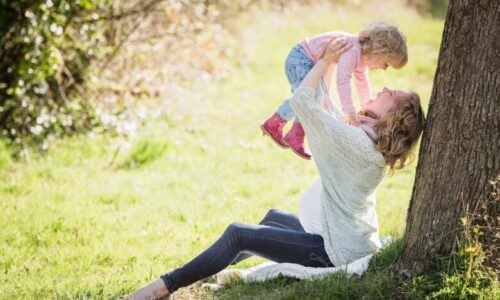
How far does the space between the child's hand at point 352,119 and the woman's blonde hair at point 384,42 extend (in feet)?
1.27

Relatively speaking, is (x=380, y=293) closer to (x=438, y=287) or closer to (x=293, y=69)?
(x=438, y=287)

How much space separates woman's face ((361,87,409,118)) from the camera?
3615 millimetres

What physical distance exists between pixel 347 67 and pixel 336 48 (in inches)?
5.1

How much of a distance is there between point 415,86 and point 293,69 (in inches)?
262

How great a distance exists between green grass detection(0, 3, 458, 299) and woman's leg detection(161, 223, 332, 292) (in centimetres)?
17

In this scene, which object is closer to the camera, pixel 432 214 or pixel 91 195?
pixel 432 214

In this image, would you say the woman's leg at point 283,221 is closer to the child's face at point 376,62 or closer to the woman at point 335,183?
the woman at point 335,183

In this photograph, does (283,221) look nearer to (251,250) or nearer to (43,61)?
(251,250)

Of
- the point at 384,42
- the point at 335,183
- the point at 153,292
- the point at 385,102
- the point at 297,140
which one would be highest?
the point at 384,42

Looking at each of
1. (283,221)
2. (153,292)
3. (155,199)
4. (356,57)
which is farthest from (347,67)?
(155,199)

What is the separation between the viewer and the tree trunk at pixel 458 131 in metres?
3.17

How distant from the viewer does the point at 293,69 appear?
397 centimetres

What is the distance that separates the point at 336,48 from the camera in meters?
3.76

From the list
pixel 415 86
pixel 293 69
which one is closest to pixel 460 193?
pixel 293 69
